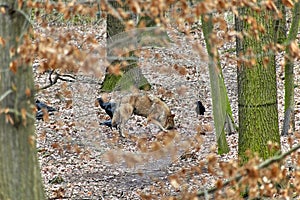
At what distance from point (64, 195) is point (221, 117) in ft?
10.5

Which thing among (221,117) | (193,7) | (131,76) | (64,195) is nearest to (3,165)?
(193,7)

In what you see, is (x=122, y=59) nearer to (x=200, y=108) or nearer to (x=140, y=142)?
(x=140, y=142)

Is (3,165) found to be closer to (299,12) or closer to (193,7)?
(193,7)

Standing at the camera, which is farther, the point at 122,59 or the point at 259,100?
the point at 259,100

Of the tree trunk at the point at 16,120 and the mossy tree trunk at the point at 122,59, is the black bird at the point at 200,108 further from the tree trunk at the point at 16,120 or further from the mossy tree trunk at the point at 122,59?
the tree trunk at the point at 16,120

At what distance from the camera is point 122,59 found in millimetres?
4641

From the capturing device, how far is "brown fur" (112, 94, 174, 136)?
11023 mm

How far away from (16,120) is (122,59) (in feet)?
2.98

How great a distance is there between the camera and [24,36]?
4609mm

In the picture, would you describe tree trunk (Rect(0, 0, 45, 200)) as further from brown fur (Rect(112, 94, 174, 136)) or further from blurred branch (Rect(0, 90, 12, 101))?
brown fur (Rect(112, 94, 174, 136))

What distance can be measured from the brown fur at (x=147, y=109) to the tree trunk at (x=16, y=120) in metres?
5.90

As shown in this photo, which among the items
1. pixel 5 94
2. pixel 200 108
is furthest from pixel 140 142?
pixel 5 94

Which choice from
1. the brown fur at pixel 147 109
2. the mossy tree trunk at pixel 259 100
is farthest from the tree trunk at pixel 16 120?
the brown fur at pixel 147 109

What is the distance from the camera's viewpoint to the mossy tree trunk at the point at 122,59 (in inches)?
192
